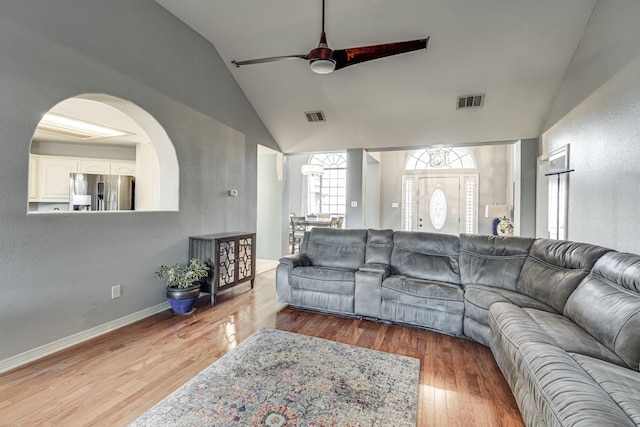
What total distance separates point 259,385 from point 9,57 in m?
3.00

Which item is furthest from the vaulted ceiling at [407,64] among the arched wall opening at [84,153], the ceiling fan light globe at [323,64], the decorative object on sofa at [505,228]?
the arched wall opening at [84,153]

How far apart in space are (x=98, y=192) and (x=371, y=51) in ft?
16.4

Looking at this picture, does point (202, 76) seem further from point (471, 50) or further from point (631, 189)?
point (631, 189)

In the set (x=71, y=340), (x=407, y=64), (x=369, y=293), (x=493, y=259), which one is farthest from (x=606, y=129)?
(x=71, y=340)

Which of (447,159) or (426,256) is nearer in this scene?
(426,256)

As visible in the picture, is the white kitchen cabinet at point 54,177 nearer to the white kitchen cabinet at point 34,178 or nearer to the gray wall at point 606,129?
the white kitchen cabinet at point 34,178

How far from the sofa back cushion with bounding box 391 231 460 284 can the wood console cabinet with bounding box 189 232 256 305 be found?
208cm

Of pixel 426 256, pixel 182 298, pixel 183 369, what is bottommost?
pixel 183 369

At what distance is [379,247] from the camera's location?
365 centimetres

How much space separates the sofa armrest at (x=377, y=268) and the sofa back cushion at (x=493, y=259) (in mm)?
801

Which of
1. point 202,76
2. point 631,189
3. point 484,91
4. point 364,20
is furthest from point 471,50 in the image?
point 202,76

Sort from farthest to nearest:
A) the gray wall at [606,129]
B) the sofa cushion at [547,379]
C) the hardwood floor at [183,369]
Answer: the gray wall at [606,129] → the hardwood floor at [183,369] → the sofa cushion at [547,379]

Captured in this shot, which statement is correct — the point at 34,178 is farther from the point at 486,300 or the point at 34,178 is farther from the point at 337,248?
the point at 486,300

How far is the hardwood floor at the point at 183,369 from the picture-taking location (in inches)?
68.0
